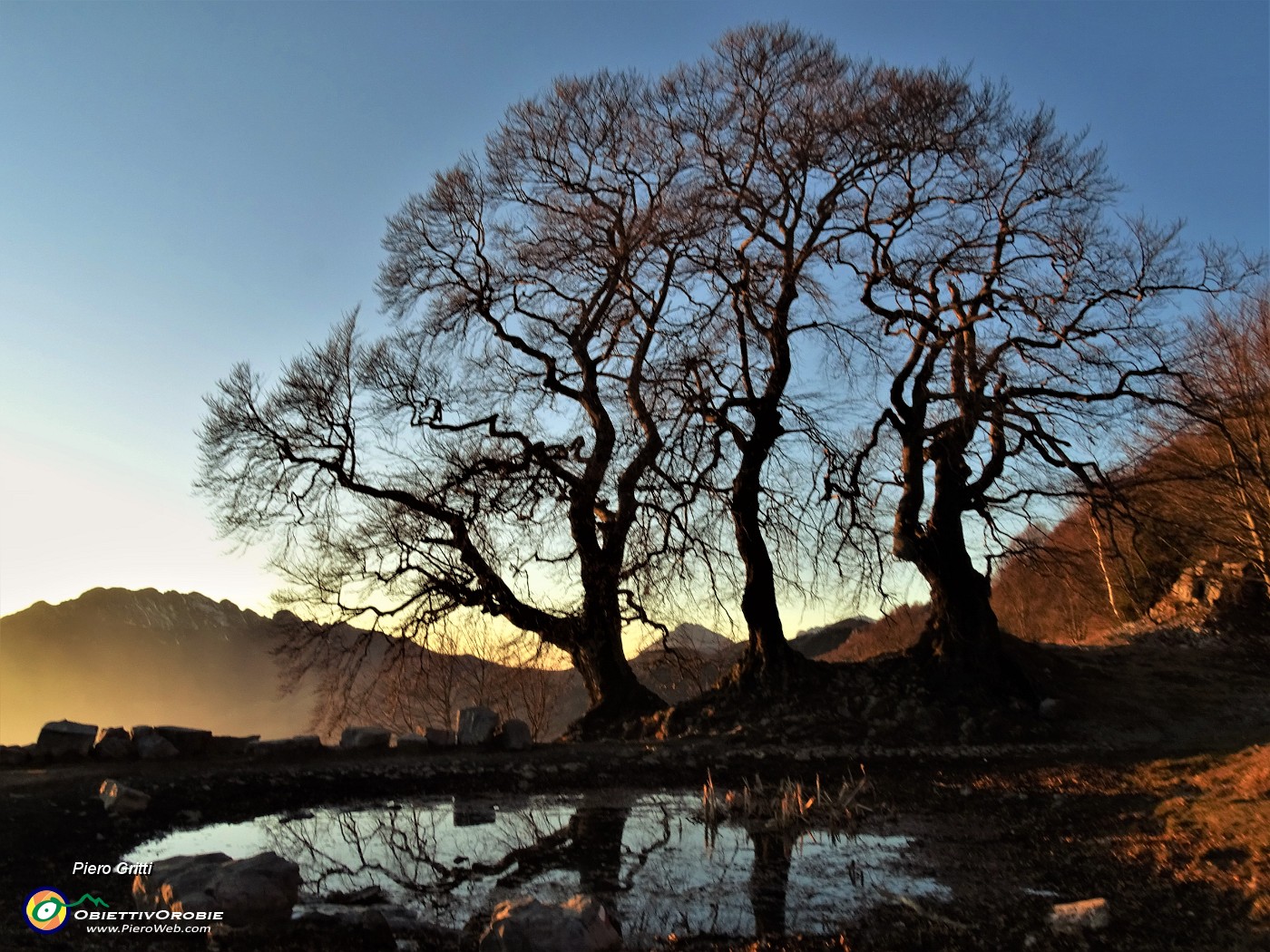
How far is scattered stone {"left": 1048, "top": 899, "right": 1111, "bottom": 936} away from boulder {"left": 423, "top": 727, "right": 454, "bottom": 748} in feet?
30.5

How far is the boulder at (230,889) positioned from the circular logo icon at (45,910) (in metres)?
0.36

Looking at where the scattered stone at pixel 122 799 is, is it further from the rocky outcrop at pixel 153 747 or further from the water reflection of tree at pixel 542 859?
the rocky outcrop at pixel 153 747

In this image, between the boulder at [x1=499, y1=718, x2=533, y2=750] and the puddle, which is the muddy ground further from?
the boulder at [x1=499, y1=718, x2=533, y2=750]

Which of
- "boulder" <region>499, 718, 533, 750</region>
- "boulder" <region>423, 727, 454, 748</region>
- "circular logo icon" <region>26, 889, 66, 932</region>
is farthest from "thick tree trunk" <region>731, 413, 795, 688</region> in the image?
"circular logo icon" <region>26, 889, 66, 932</region>

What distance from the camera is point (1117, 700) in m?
15.0

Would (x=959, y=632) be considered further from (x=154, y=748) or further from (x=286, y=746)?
(x=154, y=748)

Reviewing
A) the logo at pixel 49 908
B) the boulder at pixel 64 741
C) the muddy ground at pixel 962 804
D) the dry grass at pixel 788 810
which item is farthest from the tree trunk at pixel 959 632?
the logo at pixel 49 908

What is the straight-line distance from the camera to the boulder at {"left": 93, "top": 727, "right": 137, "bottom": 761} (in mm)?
10336

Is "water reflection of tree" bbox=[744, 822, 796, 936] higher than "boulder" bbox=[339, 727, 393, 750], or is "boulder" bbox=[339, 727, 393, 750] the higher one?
"boulder" bbox=[339, 727, 393, 750]

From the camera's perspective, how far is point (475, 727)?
1280cm

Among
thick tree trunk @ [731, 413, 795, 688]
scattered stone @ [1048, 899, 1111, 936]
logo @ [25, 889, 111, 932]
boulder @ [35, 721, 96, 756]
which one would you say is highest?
thick tree trunk @ [731, 413, 795, 688]

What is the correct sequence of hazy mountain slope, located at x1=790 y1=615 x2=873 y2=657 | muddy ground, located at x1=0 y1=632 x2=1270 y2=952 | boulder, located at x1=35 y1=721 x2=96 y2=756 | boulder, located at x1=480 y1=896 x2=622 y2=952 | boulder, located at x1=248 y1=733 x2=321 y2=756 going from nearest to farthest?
boulder, located at x1=480 y1=896 x2=622 y2=952 < muddy ground, located at x1=0 y1=632 x2=1270 y2=952 < boulder, located at x1=35 y1=721 x2=96 y2=756 < boulder, located at x1=248 y1=733 x2=321 y2=756 < hazy mountain slope, located at x1=790 y1=615 x2=873 y2=657

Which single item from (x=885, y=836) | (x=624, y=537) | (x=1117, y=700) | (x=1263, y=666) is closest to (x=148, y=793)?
(x=885, y=836)

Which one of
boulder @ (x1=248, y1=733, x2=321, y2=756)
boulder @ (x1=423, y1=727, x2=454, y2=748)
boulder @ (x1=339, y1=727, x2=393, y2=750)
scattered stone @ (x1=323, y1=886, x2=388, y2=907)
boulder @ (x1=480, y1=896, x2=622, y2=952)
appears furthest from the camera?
boulder @ (x1=423, y1=727, x2=454, y2=748)
